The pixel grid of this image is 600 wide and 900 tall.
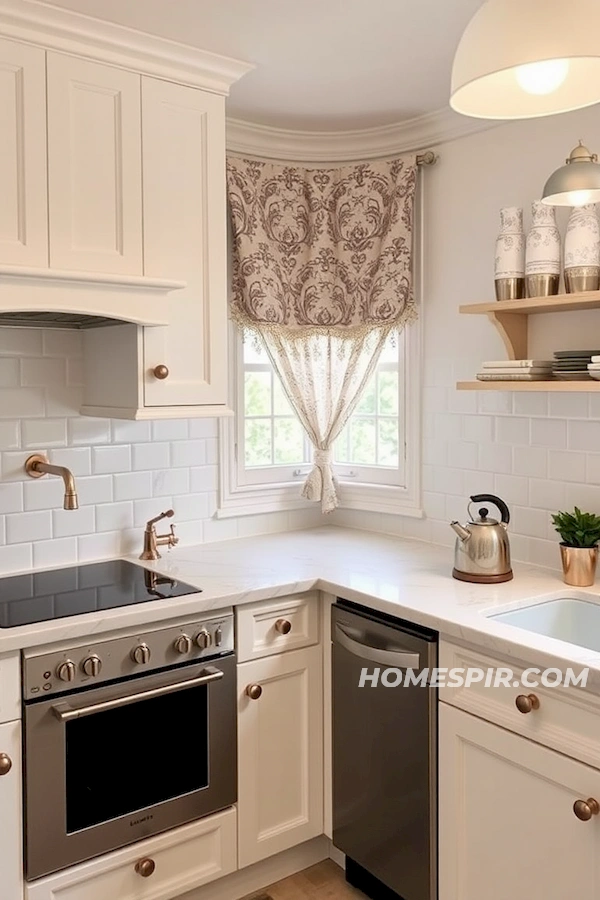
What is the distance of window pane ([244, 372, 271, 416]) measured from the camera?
312 cm

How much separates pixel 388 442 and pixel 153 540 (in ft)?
3.37

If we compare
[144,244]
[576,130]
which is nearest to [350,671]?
[144,244]

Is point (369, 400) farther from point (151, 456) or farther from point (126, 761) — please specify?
point (126, 761)

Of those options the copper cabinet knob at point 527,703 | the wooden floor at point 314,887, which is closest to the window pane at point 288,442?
the wooden floor at point 314,887

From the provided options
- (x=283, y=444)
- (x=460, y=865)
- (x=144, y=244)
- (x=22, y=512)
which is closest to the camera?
(x=460, y=865)

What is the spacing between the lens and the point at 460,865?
2059 mm

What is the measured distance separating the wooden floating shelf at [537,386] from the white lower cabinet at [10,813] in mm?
1605

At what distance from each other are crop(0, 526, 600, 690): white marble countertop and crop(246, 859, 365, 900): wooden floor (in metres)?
0.93

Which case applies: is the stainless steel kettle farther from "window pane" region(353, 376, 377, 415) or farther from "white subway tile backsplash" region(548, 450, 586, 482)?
"window pane" region(353, 376, 377, 415)

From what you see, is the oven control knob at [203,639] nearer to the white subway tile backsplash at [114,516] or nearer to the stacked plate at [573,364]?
the white subway tile backsplash at [114,516]

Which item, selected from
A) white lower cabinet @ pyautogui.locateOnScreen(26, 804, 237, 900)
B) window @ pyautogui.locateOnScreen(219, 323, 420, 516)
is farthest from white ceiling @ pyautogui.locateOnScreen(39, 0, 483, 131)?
white lower cabinet @ pyautogui.locateOnScreen(26, 804, 237, 900)

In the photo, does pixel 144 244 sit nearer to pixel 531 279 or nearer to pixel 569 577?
pixel 531 279

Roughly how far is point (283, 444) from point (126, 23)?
160 centimetres

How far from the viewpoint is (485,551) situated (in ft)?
7.76
